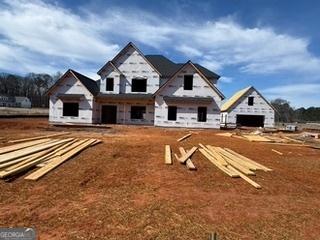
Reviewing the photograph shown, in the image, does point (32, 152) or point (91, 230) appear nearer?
point (91, 230)

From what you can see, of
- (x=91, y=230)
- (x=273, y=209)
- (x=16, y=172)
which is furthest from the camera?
(x=16, y=172)

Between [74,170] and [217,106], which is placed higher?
[217,106]

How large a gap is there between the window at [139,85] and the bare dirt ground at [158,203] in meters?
22.4

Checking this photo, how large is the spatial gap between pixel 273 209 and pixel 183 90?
24381mm

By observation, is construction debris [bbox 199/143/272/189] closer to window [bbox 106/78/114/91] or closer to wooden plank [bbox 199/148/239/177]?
wooden plank [bbox 199/148/239/177]

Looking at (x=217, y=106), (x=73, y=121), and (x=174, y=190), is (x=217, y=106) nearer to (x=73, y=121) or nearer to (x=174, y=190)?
(x=73, y=121)

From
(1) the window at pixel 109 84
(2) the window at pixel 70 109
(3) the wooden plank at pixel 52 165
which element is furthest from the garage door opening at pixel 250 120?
(3) the wooden plank at pixel 52 165

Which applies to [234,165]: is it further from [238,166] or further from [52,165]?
[52,165]

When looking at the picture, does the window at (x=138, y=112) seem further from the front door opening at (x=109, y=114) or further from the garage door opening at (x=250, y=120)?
the garage door opening at (x=250, y=120)

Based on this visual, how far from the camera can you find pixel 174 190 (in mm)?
7715

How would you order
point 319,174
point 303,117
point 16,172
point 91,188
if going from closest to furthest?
point 91,188
point 16,172
point 319,174
point 303,117

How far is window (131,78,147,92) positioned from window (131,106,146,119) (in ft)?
6.01

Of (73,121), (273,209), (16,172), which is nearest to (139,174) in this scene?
(16,172)

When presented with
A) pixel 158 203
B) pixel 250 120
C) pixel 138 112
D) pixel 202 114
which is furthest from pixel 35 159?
pixel 250 120
